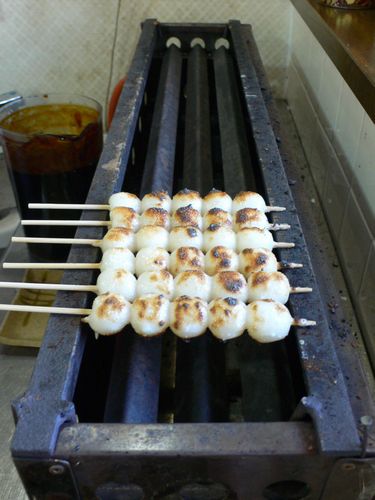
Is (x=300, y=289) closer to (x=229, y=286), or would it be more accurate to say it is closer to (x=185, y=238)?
(x=229, y=286)

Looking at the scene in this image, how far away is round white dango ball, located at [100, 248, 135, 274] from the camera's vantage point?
1211 millimetres

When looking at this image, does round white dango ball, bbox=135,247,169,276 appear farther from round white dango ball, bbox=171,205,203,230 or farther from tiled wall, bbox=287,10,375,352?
tiled wall, bbox=287,10,375,352

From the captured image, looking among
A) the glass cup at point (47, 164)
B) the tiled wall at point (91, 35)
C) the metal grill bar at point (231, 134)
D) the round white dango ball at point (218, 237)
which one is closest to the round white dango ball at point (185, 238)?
the round white dango ball at point (218, 237)

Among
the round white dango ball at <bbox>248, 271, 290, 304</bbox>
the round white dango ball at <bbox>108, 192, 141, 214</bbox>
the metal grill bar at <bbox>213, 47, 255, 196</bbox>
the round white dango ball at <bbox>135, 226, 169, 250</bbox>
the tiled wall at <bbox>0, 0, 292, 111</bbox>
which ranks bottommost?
the round white dango ball at <bbox>248, 271, 290, 304</bbox>

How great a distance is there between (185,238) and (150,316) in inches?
11.7

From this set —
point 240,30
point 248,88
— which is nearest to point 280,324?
point 248,88

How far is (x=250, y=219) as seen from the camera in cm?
134

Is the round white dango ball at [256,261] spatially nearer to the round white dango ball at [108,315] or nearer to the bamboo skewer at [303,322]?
the bamboo skewer at [303,322]

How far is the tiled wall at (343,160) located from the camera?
1.77 meters

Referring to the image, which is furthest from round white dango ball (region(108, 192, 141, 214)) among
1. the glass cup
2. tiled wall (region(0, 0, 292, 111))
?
tiled wall (region(0, 0, 292, 111))

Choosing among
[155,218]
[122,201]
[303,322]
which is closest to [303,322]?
[303,322]

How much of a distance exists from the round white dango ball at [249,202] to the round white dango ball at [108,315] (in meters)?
0.50

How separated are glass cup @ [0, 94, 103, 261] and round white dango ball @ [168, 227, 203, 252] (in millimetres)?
975

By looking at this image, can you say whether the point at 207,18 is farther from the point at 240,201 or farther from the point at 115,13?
the point at 240,201
